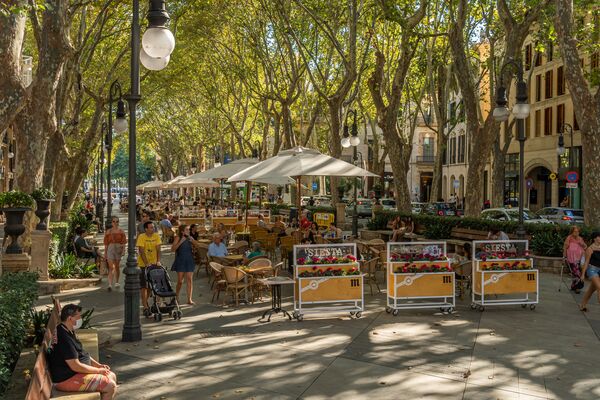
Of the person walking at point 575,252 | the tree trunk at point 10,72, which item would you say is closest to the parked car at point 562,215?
the person walking at point 575,252

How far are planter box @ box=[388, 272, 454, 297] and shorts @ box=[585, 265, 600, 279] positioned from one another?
2794 millimetres

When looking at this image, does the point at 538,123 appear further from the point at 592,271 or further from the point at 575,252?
the point at 592,271

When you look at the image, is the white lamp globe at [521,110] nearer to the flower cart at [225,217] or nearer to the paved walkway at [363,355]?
the paved walkway at [363,355]

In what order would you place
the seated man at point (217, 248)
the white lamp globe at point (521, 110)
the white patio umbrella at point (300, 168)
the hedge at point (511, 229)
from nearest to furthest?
the white patio umbrella at point (300, 168), the seated man at point (217, 248), the white lamp globe at point (521, 110), the hedge at point (511, 229)

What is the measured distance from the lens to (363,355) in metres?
9.34

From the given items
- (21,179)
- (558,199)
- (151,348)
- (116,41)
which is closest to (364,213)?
(558,199)

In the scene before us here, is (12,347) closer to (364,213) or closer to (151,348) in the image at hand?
(151,348)

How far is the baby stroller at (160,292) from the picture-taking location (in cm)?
1182

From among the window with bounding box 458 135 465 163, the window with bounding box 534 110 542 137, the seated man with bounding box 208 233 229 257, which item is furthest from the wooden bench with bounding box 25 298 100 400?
the window with bounding box 458 135 465 163

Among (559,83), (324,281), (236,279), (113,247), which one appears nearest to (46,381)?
(324,281)

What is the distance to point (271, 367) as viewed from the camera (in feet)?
28.6

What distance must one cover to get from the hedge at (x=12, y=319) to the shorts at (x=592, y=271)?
1001 centimetres

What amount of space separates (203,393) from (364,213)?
38991 mm

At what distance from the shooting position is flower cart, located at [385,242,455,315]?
40.5 ft
